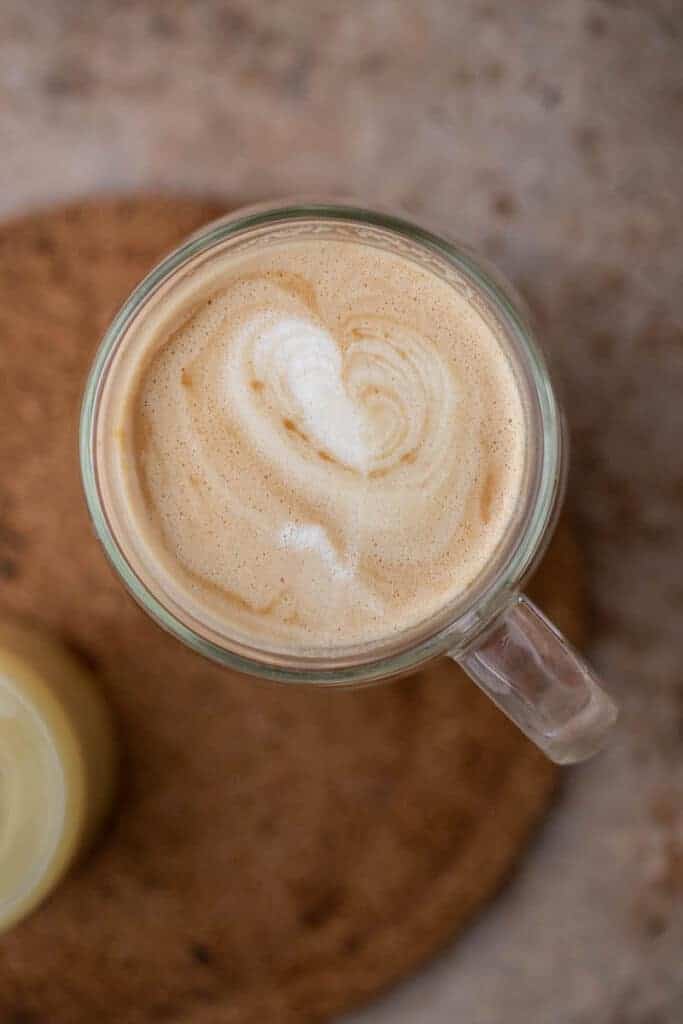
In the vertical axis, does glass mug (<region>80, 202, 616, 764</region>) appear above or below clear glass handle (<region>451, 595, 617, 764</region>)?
above

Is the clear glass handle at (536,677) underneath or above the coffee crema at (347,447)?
underneath

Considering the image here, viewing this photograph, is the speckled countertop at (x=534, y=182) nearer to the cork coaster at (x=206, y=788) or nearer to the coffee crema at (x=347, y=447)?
the cork coaster at (x=206, y=788)

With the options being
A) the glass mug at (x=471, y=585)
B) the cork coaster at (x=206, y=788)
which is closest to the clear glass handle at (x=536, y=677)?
the glass mug at (x=471, y=585)

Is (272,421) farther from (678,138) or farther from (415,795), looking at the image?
(678,138)

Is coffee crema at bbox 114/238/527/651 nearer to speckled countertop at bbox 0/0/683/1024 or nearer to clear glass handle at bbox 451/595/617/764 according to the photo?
clear glass handle at bbox 451/595/617/764

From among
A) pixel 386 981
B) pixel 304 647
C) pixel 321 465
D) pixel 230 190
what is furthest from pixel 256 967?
pixel 230 190

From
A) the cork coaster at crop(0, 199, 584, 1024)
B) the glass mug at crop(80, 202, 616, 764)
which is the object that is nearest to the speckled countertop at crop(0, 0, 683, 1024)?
the cork coaster at crop(0, 199, 584, 1024)
